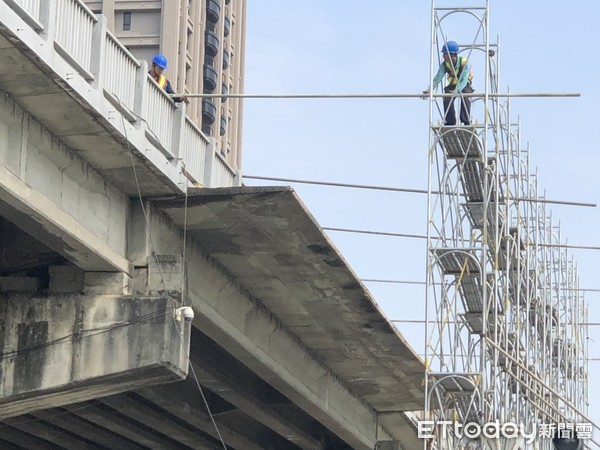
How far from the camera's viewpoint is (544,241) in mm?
45125

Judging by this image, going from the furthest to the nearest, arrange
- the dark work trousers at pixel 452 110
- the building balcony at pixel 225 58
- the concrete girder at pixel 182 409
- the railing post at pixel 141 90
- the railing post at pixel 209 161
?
the building balcony at pixel 225 58 < the dark work trousers at pixel 452 110 < the concrete girder at pixel 182 409 < the railing post at pixel 209 161 < the railing post at pixel 141 90

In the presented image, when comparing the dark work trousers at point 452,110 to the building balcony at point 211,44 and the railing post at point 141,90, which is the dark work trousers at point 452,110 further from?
the building balcony at point 211,44

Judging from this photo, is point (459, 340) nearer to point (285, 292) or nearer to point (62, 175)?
point (285, 292)

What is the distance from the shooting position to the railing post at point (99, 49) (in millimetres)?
17703

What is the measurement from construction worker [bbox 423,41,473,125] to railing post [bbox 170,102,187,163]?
34.4 feet

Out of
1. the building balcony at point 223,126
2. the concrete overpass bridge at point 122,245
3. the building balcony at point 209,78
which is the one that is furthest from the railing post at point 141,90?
the building balcony at point 223,126

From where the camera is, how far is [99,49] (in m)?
17.9

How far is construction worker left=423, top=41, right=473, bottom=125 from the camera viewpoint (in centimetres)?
3061

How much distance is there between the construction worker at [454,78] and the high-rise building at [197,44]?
2359 inches

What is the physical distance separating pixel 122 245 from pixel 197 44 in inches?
3164

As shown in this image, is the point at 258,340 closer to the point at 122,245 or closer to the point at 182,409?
the point at 182,409

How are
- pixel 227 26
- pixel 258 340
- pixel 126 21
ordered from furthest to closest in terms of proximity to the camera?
1. pixel 227 26
2. pixel 126 21
3. pixel 258 340

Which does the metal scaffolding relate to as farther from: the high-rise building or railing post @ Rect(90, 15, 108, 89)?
the high-rise building

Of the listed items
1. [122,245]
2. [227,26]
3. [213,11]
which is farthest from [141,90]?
[227,26]
